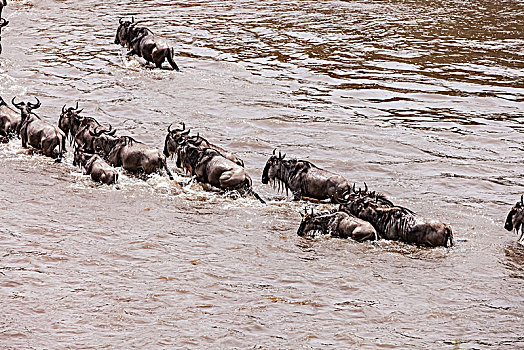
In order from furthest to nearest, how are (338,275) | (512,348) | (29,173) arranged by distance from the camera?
(29,173)
(338,275)
(512,348)

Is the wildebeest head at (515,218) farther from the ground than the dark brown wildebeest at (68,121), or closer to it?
closer to it

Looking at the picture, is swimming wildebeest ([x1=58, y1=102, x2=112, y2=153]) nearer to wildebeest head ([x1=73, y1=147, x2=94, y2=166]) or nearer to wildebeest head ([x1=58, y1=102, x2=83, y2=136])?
wildebeest head ([x1=58, y1=102, x2=83, y2=136])

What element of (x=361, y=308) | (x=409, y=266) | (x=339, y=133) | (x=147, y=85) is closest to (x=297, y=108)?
(x=339, y=133)

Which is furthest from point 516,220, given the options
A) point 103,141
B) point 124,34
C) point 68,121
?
point 124,34

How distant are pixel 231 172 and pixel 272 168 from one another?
2.24 feet

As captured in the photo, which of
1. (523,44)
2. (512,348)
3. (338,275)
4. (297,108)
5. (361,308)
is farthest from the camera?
(523,44)

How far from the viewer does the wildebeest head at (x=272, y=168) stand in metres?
11.4

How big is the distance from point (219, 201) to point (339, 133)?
3519 millimetres

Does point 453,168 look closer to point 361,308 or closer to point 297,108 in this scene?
point 297,108

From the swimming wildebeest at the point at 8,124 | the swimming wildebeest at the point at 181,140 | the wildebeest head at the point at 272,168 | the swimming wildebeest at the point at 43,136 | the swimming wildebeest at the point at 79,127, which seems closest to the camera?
the wildebeest head at the point at 272,168

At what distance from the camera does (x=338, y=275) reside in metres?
8.74

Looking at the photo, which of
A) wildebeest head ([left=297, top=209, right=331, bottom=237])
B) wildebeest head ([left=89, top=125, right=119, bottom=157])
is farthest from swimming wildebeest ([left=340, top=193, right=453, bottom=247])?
wildebeest head ([left=89, top=125, right=119, bottom=157])

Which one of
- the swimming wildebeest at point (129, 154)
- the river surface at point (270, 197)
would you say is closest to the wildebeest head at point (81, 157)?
the river surface at point (270, 197)

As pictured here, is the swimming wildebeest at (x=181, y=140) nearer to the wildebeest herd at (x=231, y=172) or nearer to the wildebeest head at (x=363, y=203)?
the wildebeest herd at (x=231, y=172)
